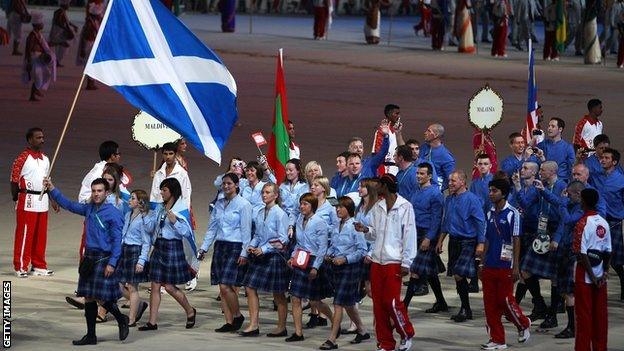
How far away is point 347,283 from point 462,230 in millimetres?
1705

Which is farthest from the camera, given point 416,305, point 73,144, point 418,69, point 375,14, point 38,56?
point 375,14

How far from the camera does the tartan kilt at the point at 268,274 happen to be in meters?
16.0

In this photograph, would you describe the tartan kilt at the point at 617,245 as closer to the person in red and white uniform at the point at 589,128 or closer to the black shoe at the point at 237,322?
the person in red and white uniform at the point at 589,128

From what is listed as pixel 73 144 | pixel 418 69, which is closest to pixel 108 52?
pixel 73 144

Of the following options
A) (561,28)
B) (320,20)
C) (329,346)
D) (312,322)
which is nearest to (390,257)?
(329,346)

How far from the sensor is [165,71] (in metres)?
15.8

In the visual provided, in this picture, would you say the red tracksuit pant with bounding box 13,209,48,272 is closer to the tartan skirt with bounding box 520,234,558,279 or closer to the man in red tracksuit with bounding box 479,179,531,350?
the tartan skirt with bounding box 520,234,558,279

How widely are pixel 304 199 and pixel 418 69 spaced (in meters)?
25.2

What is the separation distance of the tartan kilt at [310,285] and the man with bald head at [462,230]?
1448 millimetres

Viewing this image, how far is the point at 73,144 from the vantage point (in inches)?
1113

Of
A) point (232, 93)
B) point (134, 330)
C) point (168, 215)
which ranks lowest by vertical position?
point (134, 330)

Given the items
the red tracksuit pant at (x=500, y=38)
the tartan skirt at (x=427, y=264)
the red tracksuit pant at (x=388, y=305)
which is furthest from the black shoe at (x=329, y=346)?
the red tracksuit pant at (x=500, y=38)

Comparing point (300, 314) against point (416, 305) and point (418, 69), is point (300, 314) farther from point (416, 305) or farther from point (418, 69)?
point (418, 69)

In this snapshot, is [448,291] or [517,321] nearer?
[517,321]
